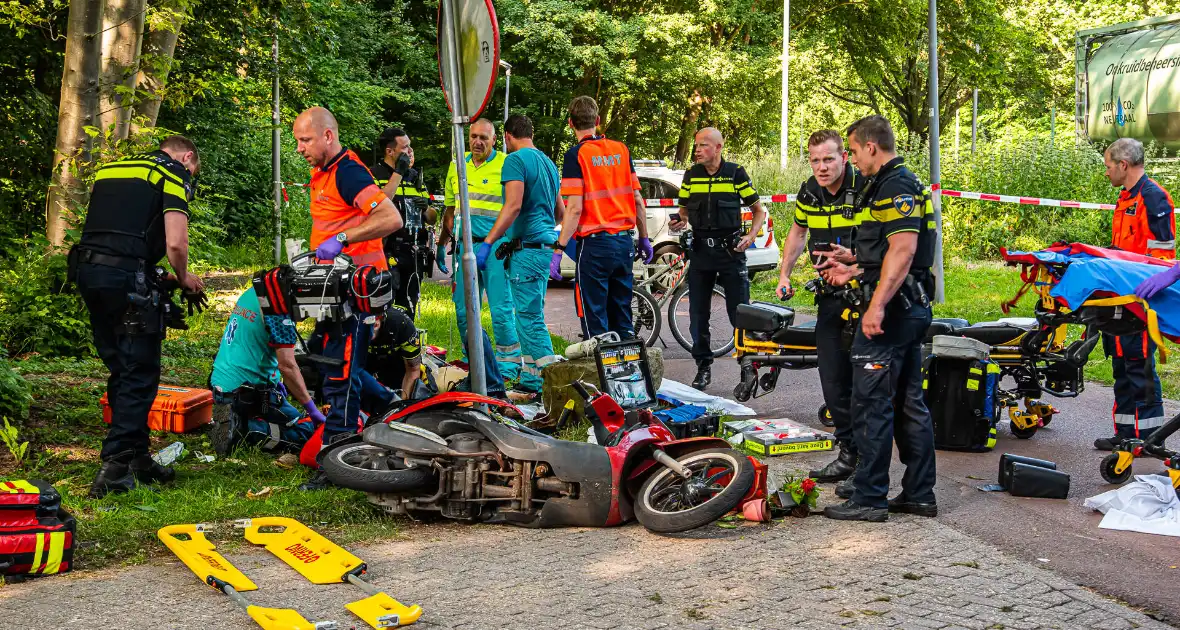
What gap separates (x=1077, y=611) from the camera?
4508 millimetres

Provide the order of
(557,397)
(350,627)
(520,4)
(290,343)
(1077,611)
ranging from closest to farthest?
(350,627)
(1077,611)
(290,343)
(557,397)
(520,4)

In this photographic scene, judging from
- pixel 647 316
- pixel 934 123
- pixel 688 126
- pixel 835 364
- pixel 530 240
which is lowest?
pixel 647 316

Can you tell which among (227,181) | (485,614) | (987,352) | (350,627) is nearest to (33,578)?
(350,627)

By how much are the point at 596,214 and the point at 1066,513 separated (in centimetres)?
424

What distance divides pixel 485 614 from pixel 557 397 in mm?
3441

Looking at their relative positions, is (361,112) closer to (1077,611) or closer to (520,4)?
(520,4)

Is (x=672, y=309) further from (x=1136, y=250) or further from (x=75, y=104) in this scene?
(x=75, y=104)

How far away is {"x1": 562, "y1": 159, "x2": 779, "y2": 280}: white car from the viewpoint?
1695cm

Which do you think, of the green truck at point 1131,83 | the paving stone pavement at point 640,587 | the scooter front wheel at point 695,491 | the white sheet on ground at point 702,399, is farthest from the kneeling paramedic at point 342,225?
the green truck at point 1131,83

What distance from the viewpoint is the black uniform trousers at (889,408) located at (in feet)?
19.3

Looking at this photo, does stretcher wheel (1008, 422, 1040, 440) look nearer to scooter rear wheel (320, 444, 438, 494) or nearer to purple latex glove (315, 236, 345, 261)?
scooter rear wheel (320, 444, 438, 494)

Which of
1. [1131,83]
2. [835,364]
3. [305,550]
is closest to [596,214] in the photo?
[835,364]

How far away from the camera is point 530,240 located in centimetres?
884

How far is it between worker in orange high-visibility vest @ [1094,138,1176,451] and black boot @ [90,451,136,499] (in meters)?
5.74
